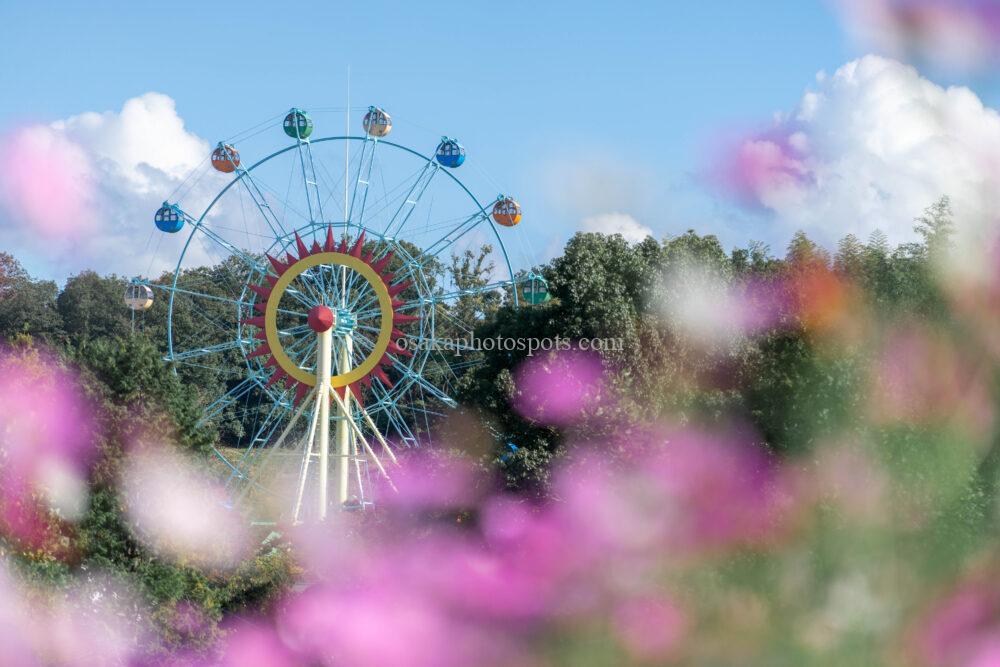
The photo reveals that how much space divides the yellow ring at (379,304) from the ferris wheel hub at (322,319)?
95 centimetres

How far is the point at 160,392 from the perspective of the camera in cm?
2105

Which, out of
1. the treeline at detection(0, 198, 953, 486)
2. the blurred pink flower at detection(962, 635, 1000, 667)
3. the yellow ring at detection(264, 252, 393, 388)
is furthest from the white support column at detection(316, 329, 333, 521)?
the blurred pink flower at detection(962, 635, 1000, 667)

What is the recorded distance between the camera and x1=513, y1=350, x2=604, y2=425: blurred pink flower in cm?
2027

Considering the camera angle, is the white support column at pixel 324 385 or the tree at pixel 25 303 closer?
the white support column at pixel 324 385

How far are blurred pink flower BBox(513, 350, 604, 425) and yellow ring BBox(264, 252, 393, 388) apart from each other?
597 centimetres

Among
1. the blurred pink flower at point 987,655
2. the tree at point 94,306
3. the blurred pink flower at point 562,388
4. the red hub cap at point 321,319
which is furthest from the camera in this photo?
the tree at point 94,306

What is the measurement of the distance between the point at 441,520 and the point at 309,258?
11.4 metres

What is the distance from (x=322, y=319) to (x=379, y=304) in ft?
4.72

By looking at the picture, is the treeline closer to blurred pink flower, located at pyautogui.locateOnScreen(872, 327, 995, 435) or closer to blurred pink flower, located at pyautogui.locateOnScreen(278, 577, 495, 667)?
blurred pink flower, located at pyautogui.locateOnScreen(872, 327, 995, 435)

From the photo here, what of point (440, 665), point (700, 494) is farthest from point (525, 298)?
point (440, 665)

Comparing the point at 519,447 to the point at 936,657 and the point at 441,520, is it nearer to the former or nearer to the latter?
the point at 441,520

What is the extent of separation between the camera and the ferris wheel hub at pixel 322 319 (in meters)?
29.1

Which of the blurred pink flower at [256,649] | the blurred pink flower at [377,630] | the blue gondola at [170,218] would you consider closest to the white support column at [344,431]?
the blue gondola at [170,218]

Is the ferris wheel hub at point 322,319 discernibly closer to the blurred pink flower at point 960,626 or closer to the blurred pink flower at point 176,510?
the blurred pink flower at point 176,510
